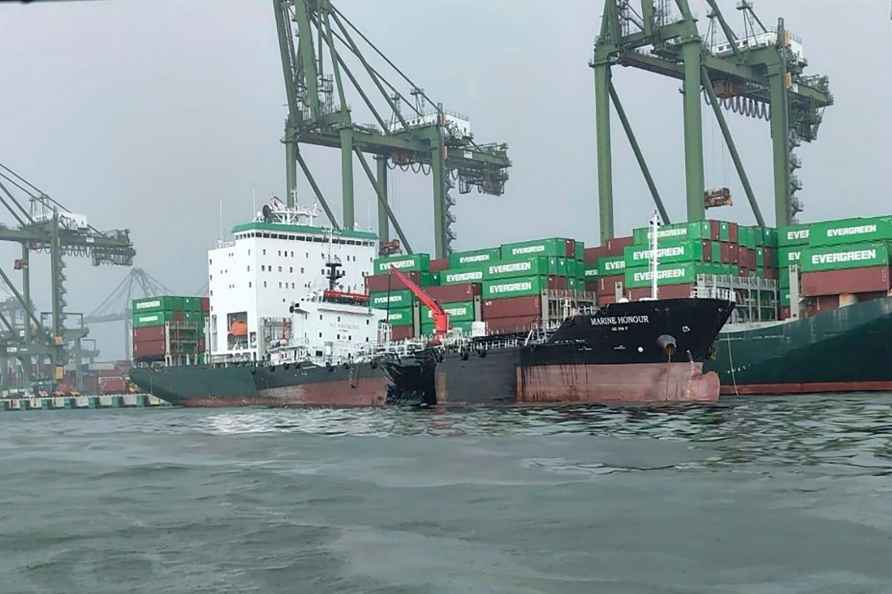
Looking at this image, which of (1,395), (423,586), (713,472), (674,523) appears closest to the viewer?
(423,586)

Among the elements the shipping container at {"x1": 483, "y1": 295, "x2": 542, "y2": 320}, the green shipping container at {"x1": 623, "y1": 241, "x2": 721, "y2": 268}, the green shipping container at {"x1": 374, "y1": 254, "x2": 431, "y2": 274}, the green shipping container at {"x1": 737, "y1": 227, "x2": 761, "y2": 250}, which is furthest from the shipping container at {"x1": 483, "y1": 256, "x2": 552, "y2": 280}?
the green shipping container at {"x1": 737, "y1": 227, "x2": 761, "y2": 250}

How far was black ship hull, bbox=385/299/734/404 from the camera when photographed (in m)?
31.5

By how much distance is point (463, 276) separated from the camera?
4791cm

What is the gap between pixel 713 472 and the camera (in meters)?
15.5

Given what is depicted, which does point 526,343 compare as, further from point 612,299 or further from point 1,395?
point 1,395

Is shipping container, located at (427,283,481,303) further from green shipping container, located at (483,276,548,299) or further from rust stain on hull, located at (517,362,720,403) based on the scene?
rust stain on hull, located at (517,362,720,403)

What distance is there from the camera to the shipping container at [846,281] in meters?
37.3

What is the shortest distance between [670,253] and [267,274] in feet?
65.9

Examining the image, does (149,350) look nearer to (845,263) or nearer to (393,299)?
(393,299)

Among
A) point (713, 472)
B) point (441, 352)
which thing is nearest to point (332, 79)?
point (441, 352)

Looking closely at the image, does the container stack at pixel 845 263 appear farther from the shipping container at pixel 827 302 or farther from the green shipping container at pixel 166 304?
the green shipping container at pixel 166 304

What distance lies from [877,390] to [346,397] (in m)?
21.4

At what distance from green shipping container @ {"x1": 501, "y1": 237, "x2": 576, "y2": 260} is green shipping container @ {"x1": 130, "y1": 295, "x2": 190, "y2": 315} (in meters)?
23.5

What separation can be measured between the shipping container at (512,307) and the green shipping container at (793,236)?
12.8m
